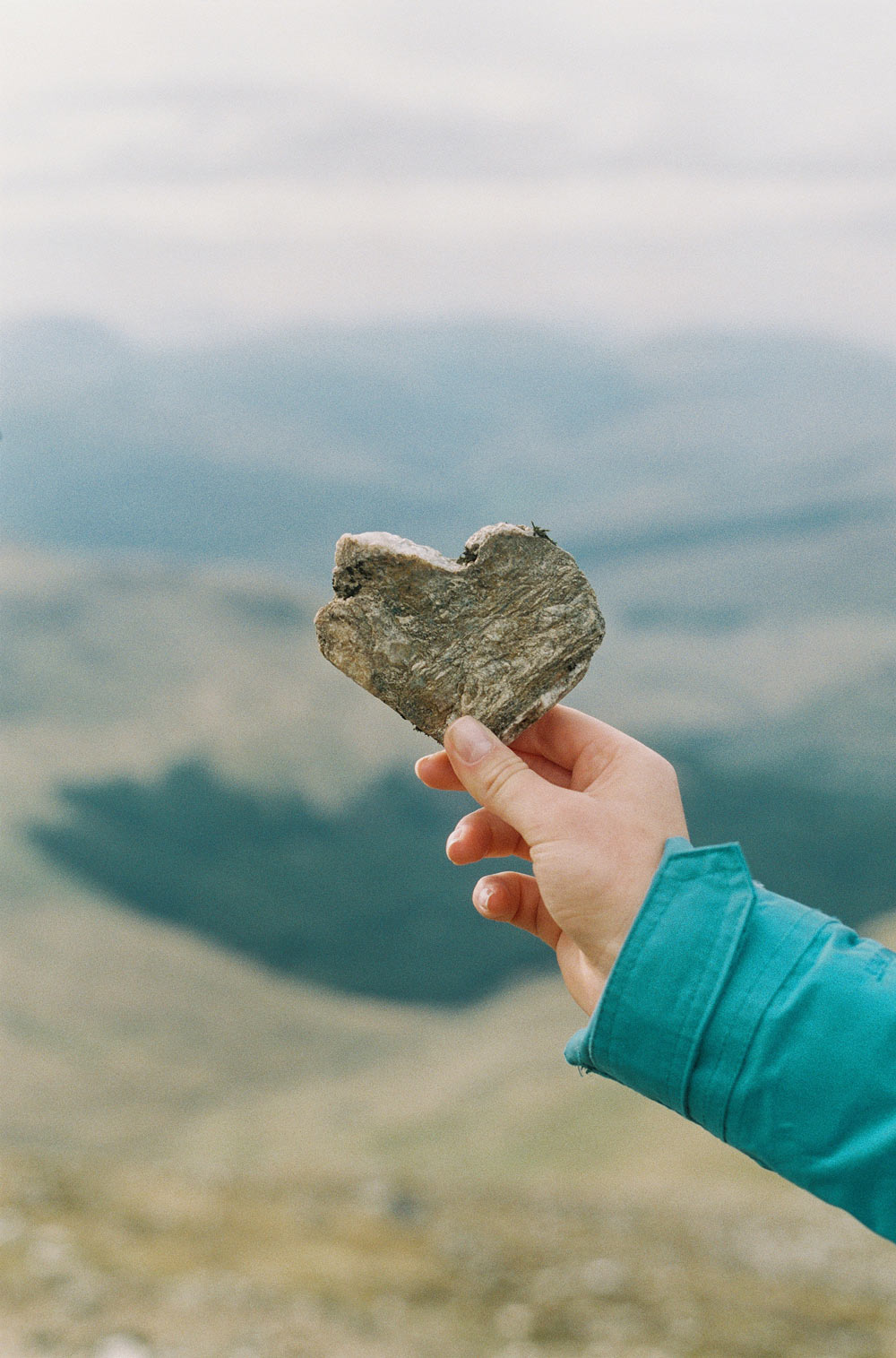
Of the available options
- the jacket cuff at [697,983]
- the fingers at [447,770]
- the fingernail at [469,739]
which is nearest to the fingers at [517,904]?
the fingers at [447,770]

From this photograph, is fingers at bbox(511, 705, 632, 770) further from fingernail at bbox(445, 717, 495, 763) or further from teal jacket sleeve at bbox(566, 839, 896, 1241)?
teal jacket sleeve at bbox(566, 839, 896, 1241)

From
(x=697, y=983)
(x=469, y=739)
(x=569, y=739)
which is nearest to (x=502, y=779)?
(x=469, y=739)

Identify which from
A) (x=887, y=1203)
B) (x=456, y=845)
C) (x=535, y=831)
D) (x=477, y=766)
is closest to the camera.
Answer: (x=887, y=1203)

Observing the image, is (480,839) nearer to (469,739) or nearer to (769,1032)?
(469,739)

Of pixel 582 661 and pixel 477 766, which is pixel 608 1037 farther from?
pixel 582 661

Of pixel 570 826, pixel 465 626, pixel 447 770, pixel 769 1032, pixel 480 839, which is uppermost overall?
pixel 465 626

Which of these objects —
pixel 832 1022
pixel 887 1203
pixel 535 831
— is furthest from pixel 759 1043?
pixel 535 831
